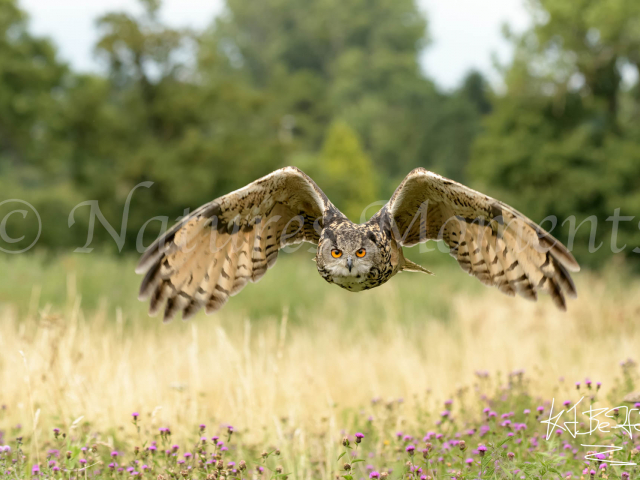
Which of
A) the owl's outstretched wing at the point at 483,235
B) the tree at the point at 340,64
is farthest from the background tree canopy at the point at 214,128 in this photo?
the owl's outstretched wing at the point at 483,235

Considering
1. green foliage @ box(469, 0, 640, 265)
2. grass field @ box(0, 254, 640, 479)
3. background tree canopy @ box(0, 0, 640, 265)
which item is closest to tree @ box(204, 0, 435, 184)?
background tree canopy @ box(0, 0, 640, 265)

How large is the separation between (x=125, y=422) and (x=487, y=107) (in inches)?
1371

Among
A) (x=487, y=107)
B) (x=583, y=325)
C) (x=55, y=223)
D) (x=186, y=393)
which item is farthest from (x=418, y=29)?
(x=186, y=393)

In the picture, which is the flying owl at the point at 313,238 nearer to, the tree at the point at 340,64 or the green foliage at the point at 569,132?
the green foliage at the point at 569,132

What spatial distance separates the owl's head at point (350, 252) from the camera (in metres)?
3.77

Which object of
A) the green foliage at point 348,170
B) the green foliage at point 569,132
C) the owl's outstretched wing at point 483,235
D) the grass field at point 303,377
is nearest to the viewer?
the owl's outstretched wing at point 483,235

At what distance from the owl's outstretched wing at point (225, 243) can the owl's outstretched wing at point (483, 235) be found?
2.01ft

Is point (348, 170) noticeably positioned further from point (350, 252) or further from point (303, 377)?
point (350, 252)

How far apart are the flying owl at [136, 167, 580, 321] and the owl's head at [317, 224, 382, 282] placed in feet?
0.34

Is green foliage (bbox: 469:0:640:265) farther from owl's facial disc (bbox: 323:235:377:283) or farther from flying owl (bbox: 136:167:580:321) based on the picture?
owl's facial disc (bbox: 323:235:377:283)

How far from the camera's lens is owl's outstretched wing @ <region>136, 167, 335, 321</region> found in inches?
173

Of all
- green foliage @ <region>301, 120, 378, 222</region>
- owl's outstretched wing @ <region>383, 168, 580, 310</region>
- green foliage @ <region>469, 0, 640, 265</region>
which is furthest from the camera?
green foliage @ <region>301, 120, 378, 222</region>

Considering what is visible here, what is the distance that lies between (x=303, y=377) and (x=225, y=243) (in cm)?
289

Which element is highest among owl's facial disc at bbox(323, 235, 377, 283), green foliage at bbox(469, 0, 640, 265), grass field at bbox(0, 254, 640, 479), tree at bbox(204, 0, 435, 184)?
tree at bbox(204, 0, 435, 184)
